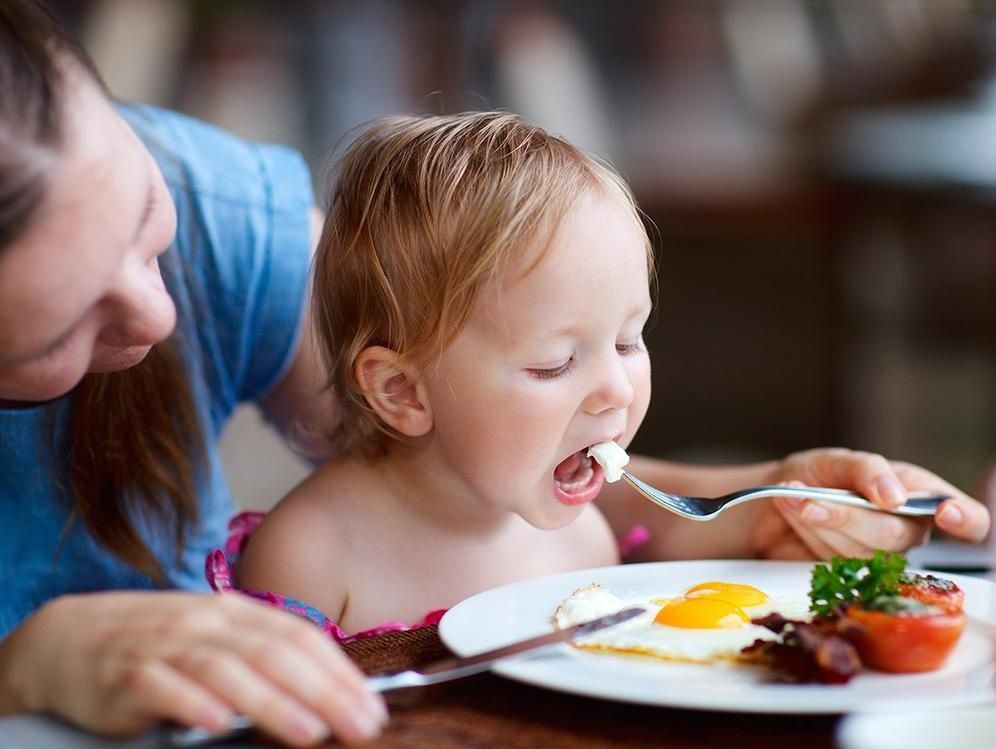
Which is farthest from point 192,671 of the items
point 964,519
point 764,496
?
point 964,519

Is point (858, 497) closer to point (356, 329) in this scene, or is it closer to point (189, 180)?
point (356, 329)

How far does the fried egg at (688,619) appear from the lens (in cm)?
82

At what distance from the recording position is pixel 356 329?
114cm

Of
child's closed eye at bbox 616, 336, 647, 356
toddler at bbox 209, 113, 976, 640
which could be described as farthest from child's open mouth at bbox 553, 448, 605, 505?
child's closed eye at bbox 616, 336, 647, 356

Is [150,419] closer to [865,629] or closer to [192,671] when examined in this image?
[192,671]

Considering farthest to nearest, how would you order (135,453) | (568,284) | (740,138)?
(740,138), (135,453), (568,284)

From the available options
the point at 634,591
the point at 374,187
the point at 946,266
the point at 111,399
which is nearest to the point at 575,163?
the point at 374,187

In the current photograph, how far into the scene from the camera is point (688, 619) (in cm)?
88

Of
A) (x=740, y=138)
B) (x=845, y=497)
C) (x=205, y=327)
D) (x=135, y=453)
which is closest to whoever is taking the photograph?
(x=845, y=497)

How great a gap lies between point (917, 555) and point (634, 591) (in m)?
0.41

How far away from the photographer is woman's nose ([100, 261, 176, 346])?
A: 2.81 feet

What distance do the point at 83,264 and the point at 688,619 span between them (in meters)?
0.50

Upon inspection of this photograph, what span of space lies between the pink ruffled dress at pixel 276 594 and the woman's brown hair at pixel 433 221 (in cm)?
19

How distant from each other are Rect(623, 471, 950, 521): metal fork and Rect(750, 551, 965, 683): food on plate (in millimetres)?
250
